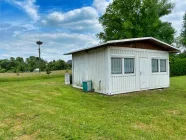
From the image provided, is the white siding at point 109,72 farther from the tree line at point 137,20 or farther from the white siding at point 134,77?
the tree line at point 137,20

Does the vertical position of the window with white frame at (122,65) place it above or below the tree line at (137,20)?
below

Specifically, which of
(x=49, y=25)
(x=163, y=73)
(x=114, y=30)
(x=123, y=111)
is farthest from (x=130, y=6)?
(x=123, y=111)

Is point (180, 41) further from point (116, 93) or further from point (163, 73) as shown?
point (116, 93)

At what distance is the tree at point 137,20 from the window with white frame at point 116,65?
17.0 m

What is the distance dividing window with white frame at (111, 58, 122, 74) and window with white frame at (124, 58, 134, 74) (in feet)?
1.18

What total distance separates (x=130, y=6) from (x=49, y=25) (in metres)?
15.1

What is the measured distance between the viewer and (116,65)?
8750 millimetres

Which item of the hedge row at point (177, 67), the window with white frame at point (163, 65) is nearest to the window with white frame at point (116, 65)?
the window with white frame at point (163, 65)

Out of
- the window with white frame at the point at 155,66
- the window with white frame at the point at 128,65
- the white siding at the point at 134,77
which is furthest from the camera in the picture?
the window with white frame at the point at 155,66

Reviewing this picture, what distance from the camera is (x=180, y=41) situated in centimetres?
3469

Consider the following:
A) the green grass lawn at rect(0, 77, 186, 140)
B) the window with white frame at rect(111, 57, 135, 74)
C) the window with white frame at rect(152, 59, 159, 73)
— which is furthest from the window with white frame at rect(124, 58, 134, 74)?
the green grass lawn at rect(0, 77, 186, 140)

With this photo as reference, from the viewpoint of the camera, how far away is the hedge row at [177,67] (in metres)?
20.9

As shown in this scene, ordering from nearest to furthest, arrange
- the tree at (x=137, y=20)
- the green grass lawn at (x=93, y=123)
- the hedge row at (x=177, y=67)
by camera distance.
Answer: the green grass lawn at (x=93, y=123), the hedge row at (x=177, y=67), the tree at (x=137, y=20)

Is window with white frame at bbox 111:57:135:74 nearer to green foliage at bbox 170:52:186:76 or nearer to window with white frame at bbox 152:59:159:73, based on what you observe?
window with white frame at bbox 152:59:159:73
